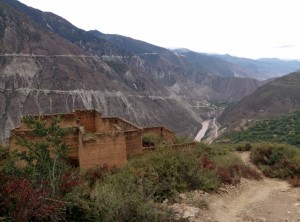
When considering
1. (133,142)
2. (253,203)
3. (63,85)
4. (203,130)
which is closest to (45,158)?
(253,203)

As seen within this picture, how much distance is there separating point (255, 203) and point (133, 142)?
211 inches

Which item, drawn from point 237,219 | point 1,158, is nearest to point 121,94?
point 1,158

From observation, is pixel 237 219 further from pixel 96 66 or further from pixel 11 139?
pixel 96 66

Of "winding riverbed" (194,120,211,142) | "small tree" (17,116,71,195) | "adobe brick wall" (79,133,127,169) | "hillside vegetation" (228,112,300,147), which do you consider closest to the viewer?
"small tree" (17,116,71,195)

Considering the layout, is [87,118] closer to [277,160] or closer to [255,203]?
[277,160]

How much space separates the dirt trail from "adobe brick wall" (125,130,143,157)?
4009 millimetres

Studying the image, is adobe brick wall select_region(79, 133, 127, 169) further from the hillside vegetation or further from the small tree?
the hillside vegetation

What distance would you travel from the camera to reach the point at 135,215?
25.6 feet

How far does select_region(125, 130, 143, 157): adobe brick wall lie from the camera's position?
581 inches

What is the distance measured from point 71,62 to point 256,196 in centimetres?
7675

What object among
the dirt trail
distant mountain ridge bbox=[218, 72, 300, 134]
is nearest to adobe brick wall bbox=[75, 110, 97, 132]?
the dirt trail

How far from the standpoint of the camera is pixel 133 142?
1485 cm

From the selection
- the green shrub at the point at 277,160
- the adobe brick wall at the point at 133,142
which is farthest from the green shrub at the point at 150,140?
the green shrub at the point at 277,160

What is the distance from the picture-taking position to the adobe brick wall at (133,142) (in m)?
14.8
